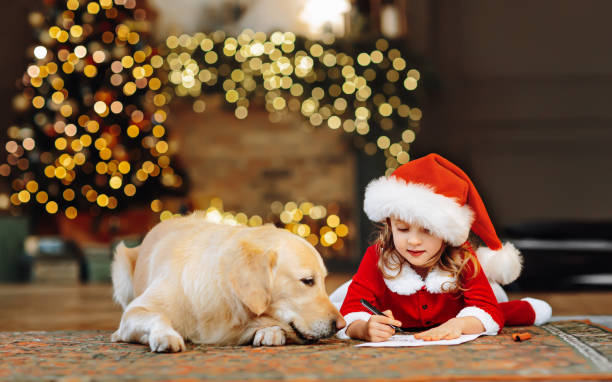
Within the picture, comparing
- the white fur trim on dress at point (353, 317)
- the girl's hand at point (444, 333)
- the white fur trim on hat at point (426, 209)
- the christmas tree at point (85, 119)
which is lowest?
the girl's hand at point (444, 333)

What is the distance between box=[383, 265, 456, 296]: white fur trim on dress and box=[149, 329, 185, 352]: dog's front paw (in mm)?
651

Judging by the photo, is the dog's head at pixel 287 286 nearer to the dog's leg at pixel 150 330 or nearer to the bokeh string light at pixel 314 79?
the dog's leg at pixel 150 330

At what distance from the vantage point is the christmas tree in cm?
512

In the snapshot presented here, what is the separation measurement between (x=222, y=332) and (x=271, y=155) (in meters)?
4.00

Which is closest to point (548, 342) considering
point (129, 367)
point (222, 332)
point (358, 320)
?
point (358, 320)

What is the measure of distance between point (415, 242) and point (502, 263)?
378 mm

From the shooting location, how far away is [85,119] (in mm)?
5145

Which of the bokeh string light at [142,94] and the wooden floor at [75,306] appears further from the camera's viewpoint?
the bokeh string light at [142,94]

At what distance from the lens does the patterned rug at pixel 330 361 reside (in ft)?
4.49

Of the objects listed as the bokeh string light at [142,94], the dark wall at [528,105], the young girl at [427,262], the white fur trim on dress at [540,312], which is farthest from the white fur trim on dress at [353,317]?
the dark wall at [528,105]

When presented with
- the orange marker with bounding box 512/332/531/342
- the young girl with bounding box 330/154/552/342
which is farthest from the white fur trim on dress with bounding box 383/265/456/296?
the orange marker with bounding box 512/332/531/342

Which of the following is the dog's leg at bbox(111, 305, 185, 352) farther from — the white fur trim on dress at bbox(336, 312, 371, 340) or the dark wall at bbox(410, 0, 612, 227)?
the dark wall at bbox(410, 0, 612, 227)

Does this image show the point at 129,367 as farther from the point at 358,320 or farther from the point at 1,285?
the point at 1,285

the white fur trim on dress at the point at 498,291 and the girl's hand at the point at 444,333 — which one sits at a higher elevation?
the white fur trim on dress at the point at 498,291
